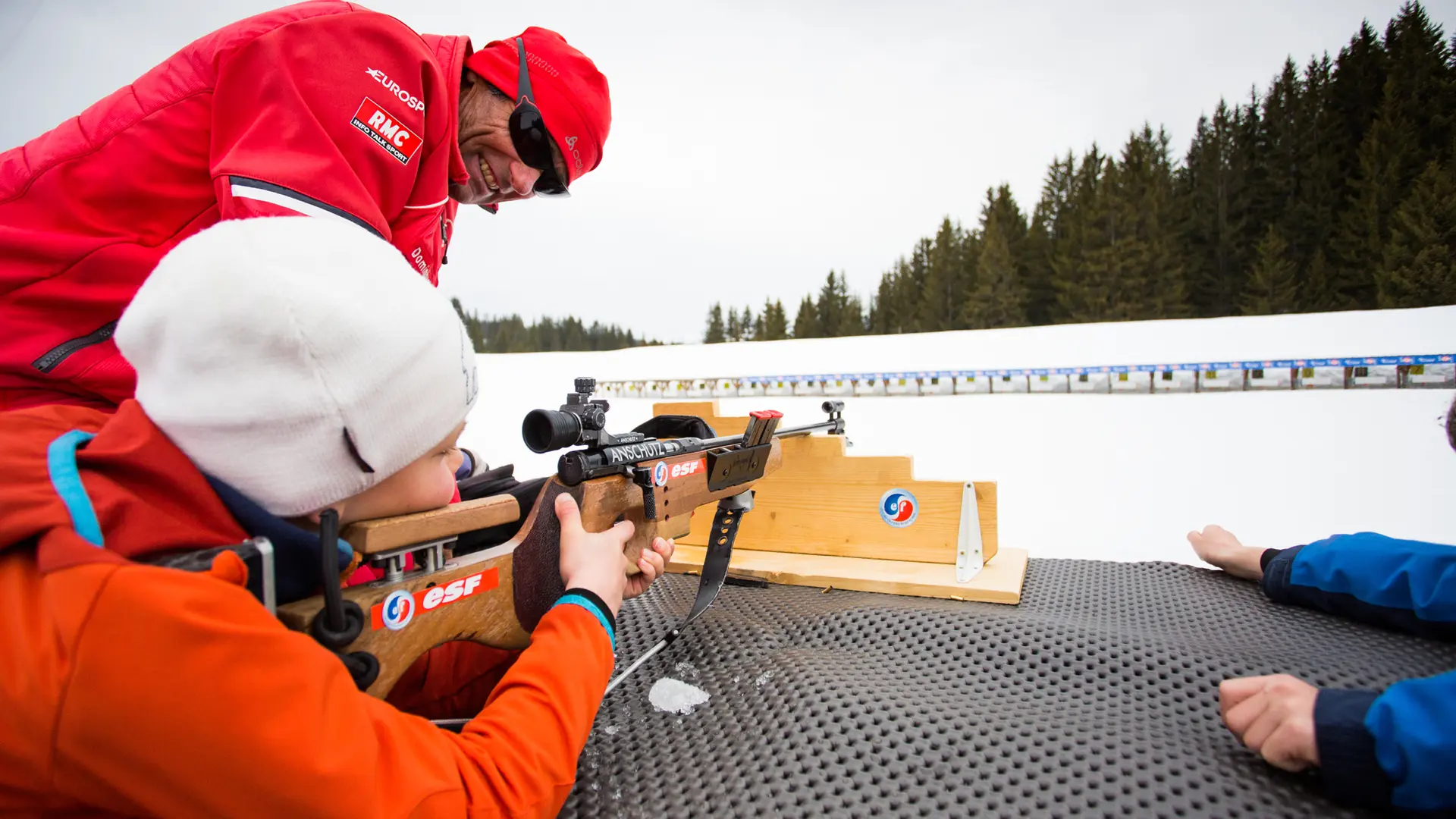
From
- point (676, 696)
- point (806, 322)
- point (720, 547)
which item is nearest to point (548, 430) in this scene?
point (676, 696)

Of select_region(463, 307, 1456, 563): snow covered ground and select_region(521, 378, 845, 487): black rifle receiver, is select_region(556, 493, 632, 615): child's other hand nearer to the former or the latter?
select_region(521, 378, 845, 487): black rifle receiver

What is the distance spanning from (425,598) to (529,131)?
47.9 inches

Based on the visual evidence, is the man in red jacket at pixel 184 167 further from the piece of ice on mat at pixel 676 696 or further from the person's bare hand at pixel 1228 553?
the person's bare hand at pixel 1228 553

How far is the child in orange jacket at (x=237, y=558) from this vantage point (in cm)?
57

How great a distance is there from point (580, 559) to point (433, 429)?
1.37 ft

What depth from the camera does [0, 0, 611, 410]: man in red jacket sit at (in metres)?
1.12

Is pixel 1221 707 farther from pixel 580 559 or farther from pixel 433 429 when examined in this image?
pixel 433 429

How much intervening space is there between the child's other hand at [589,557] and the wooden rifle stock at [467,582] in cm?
2

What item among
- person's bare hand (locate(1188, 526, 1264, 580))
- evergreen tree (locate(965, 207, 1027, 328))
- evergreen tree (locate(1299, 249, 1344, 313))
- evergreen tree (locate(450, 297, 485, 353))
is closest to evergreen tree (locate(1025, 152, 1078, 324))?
evergreen tree (locate(965, 207, 1027, 328))

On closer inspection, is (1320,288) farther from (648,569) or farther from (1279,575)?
(648,569)

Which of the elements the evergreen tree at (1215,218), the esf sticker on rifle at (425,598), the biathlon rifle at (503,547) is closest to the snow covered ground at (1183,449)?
the biathlon rifle at (503,547)

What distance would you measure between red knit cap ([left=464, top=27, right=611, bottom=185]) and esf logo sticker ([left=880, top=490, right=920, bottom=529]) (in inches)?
61.2

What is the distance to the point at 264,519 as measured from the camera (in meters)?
0.78

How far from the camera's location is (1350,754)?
3.22 feet
